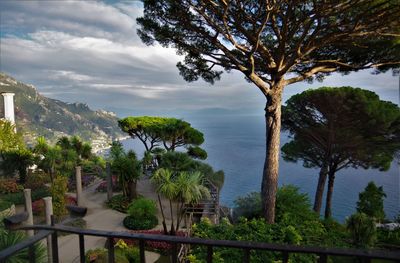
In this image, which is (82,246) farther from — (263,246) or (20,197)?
(20,197)

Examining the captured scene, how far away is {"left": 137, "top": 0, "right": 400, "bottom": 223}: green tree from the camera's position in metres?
8.18

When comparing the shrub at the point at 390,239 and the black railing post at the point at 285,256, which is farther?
the shrub at the point at 390,239

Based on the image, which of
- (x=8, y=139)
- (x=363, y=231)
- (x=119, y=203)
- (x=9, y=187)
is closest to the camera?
(x=363, y=231)

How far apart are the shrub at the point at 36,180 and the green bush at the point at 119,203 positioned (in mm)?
5277

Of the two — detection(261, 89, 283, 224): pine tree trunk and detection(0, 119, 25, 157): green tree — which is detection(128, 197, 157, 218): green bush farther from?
detection(0, 119, 25, 157): green tree

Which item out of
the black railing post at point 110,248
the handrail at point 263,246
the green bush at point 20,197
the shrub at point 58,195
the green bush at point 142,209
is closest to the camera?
the handrail at point 263,246

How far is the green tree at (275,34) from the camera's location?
8.18m

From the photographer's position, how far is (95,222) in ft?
38.9

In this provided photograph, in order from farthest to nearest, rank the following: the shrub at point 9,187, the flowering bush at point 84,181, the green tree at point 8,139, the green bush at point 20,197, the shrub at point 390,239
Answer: the flowering bush at point 84,181, the green tree at point 8,139, the shrub at point 9,187, the green bush at point 20,197, the shrub at point 390,239

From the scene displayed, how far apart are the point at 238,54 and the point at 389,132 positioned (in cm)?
909

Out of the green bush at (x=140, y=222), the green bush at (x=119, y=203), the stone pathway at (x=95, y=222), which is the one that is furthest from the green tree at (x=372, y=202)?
the green bush at (x=119, y=203)

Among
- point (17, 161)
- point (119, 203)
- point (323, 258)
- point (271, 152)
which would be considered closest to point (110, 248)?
point (323, 258)

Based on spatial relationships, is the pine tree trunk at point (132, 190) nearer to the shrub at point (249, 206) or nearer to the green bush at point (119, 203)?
the green bush at point (119, 203)

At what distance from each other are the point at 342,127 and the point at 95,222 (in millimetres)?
13071
